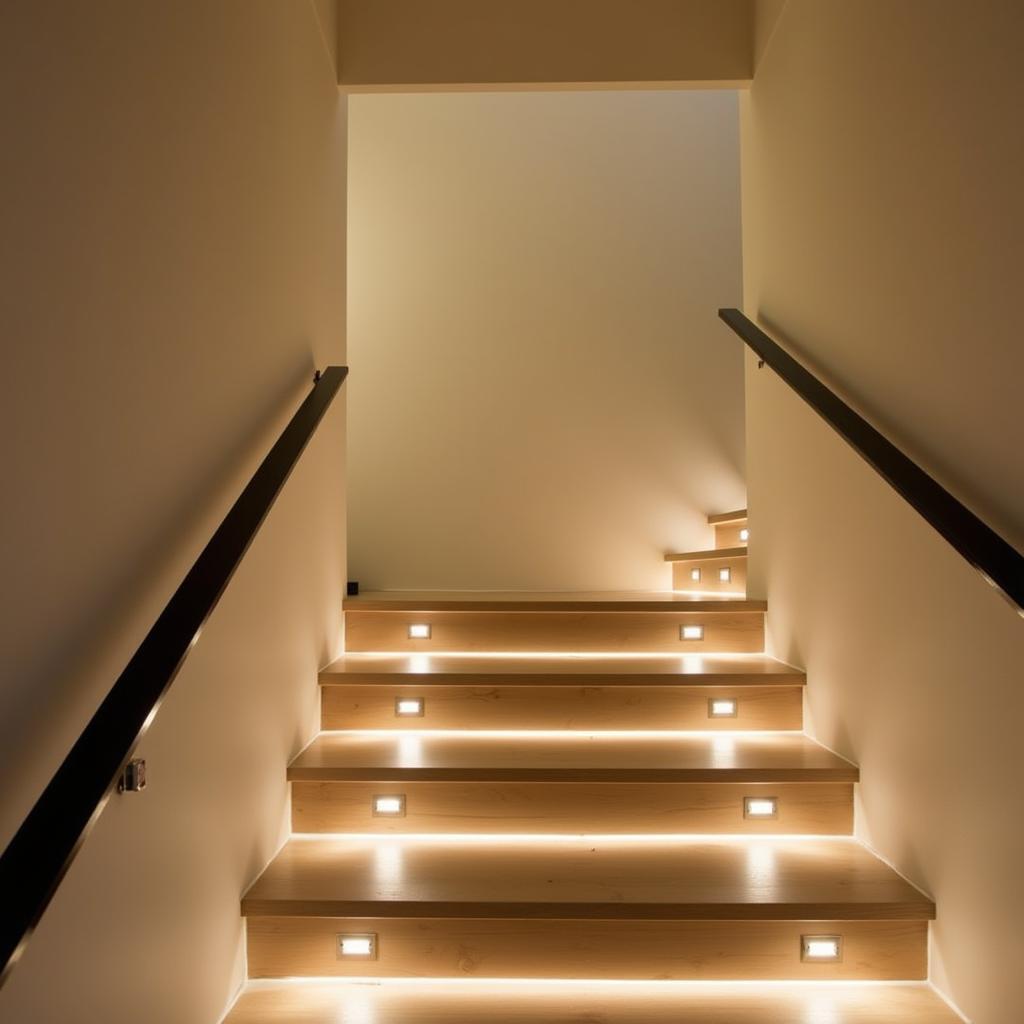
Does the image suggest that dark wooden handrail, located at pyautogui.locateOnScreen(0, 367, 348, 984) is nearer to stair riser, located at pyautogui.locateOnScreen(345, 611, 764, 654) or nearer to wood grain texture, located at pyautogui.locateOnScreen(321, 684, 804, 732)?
wood grain texture, located at pyautogui.locateOnScreen(321, 684, 804, 732)

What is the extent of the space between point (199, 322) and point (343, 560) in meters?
1.65

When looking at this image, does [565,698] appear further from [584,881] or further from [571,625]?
[584,881]

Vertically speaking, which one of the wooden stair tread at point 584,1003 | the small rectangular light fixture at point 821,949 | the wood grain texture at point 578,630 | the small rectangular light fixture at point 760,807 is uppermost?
the wood grain texture at point 578,630

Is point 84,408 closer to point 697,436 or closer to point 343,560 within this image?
point 343,560

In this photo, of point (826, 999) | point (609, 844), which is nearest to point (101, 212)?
point (609, 844)

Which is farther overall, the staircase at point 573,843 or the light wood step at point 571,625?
the light wood step at point 571,625

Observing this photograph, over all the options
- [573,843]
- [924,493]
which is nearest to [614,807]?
[573,843]

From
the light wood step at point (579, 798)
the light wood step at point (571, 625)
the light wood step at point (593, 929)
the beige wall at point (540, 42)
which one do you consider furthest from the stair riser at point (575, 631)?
the beige wall at point (540, 42)

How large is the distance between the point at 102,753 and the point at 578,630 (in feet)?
7.08

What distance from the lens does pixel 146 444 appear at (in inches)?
55.8

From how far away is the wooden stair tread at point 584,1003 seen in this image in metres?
1.72

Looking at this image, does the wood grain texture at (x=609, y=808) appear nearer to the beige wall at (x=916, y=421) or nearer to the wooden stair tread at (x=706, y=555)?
the beige wall at (x=916, y=421)

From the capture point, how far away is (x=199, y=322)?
1.70m

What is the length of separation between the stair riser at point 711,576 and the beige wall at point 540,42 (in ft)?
6.18
